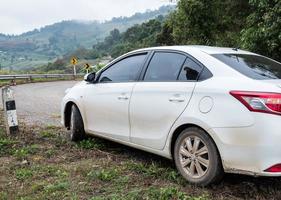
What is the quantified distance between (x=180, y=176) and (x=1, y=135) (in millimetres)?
4056

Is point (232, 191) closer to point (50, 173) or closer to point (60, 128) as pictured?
point (50, 173)

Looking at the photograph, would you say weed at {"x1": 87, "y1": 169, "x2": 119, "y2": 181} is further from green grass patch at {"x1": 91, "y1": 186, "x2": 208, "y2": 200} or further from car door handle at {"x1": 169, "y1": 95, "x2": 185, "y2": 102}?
car door handle at {"x1": 169, "y1": 95, "x2": 185, "y2": 102}

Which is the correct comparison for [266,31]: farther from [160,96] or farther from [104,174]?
[104,174]

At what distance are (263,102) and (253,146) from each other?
1.51 ft

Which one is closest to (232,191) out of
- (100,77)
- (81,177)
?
(81,177)

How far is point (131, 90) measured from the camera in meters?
6.13

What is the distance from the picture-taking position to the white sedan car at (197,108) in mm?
A: 4512

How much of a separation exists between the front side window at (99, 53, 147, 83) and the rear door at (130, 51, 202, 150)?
0.25 meters

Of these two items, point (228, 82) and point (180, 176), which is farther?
point (180, 176)

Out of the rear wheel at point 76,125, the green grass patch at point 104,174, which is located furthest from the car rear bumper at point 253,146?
the rear wheel at point 76,125

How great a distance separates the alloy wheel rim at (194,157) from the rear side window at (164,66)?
2.89 ft

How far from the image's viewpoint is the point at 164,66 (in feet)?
19.2

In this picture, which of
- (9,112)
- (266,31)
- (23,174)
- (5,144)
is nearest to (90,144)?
(5,144)

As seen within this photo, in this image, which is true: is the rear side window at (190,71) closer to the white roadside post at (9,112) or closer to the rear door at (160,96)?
the rear door at (160,96)
